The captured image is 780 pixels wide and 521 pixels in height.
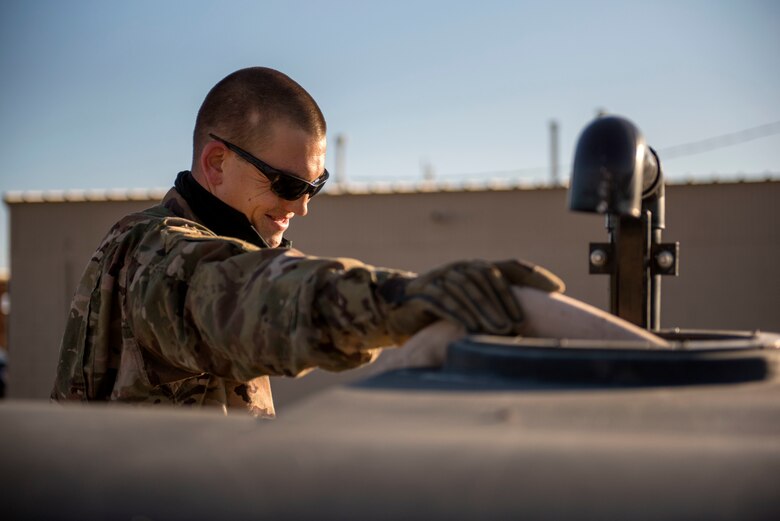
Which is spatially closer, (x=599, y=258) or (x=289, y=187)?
(x=599, y=258)

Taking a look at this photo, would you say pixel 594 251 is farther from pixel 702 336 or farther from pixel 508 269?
pixel 508 269

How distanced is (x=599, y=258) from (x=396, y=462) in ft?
5.75

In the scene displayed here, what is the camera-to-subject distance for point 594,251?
2365 mm

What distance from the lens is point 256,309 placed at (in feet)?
5.51

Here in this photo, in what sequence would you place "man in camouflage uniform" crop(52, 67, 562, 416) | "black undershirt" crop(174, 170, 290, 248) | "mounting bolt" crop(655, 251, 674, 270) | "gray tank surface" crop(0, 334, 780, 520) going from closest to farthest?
1. "gray tank surface" crop(0, 334, 780, 520)
2. "man in camouflage uniform" crop(52, 67, 562, 416)
3. "mounting bolt" crop(655, 251, 674, 270)
4. "black undershirt" crop(174, 170, 290, 248)

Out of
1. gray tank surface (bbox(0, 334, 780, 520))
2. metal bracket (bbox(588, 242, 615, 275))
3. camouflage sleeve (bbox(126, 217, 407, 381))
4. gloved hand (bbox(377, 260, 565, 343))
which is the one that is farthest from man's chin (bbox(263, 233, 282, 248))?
gray tank surface (bbox(0, 334, 780, 520))

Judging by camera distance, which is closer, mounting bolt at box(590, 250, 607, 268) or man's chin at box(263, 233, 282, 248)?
mounting bolt at box(590, 250, 607, 268)

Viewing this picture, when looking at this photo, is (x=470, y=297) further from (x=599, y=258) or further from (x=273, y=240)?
(x=273, y=240)

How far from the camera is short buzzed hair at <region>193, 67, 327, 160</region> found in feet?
9.15

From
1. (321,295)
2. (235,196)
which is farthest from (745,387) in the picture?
(235,196)

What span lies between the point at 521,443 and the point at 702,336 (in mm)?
1209

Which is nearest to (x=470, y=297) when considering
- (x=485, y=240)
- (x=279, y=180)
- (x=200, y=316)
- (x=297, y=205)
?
(x=200, y=316)

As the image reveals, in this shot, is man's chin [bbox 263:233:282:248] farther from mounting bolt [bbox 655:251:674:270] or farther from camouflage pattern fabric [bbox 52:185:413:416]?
mounting bolt [bbox 655:251:674:270]

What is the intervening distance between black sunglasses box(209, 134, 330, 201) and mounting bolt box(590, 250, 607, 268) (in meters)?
0.95
